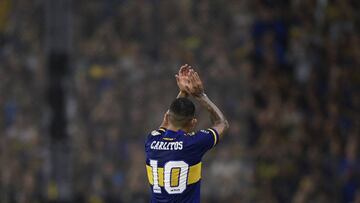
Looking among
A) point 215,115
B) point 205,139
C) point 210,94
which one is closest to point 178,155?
point 205,139

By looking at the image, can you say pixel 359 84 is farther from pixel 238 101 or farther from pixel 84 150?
pixel 84 150

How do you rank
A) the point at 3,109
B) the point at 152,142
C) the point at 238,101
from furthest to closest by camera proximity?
the point at 3,109, the point at 238,101, the point at 152,142

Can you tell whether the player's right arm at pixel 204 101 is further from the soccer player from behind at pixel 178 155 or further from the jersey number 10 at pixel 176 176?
the jersey number 10 at pixel 176 176

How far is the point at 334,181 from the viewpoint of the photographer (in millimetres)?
15828

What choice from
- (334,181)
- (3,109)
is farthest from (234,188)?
(3,109)

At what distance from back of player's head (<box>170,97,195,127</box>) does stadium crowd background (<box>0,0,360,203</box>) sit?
6.68m

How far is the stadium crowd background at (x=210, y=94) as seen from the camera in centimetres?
1642

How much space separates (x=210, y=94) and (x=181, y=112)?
7.27m

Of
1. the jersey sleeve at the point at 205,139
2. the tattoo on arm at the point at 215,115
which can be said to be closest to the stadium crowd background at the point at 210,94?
the tattoo on arm at the point at 215,115

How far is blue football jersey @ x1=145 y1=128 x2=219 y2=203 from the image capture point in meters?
9.45

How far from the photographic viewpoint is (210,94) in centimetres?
1670

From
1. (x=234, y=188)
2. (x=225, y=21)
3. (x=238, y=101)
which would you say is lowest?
(x=234, y=188)

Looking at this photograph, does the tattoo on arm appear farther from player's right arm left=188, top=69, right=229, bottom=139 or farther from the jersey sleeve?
the jersey sleeve

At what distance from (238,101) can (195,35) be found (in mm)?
1460
